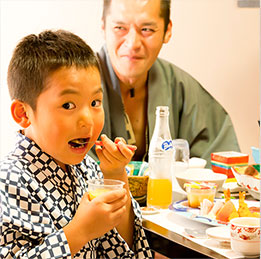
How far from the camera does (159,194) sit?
1.67 m

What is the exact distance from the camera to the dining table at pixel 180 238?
1.30 m

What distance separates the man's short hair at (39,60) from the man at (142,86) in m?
1.41

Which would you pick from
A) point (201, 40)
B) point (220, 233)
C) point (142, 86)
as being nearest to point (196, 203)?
point (220, 233)

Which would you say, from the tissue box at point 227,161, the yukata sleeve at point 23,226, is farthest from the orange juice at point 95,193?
the tissue box at point 227,161

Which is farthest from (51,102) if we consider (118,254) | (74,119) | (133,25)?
(133,25)

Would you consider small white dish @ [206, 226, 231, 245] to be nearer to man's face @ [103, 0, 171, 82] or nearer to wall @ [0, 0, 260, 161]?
man's face @ [103, 0, 171, 82]

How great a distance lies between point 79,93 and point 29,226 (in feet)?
1.03

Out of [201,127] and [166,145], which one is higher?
[166,145]

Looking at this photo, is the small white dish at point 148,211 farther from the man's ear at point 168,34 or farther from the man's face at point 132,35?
the man's ear at point 168,34

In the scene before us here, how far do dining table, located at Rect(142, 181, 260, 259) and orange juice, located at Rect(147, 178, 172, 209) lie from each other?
0.03 metres

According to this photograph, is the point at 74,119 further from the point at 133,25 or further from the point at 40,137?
the point at 133,25

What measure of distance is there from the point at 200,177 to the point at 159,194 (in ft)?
0.86

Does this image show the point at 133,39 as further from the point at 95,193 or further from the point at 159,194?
the point at 95,193

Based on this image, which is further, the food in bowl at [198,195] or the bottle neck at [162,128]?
the bottle neck at [162,128]
